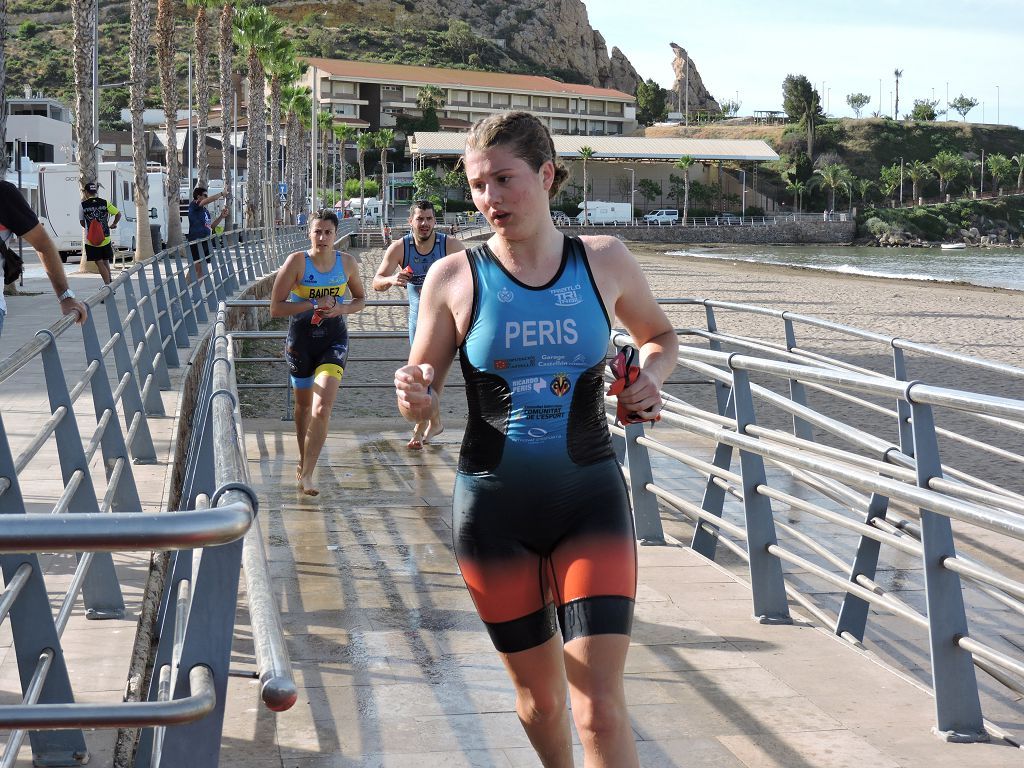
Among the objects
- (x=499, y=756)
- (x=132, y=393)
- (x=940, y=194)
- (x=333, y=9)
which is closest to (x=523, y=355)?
(x=499, y=756)

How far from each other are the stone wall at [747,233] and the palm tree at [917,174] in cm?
2478

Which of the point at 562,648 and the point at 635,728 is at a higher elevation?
the point at 562,648

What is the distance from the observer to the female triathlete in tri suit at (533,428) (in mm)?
2939

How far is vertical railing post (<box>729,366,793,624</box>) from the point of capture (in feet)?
17.4

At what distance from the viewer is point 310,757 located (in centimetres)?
373

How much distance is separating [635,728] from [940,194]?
14853cm

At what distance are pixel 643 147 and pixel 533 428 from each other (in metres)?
111

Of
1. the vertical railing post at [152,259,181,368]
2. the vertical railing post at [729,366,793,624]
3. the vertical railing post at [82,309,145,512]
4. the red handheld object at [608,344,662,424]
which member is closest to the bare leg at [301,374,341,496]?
the vertical railing post at [82,309,145,512]

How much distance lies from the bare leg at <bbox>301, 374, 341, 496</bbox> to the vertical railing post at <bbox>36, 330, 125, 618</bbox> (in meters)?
3.07

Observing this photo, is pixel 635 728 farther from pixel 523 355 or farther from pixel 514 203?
pixel 514 203

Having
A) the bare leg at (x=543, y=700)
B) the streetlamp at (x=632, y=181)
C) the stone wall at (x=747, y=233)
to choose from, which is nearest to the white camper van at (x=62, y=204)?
the bare leg at (x=543, y=700)

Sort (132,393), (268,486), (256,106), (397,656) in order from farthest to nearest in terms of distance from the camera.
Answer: (256,106)
(268,486)
(132,393)
(397,656)

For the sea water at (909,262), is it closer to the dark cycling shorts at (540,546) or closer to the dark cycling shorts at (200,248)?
the dark cycling shorts at (200,248)

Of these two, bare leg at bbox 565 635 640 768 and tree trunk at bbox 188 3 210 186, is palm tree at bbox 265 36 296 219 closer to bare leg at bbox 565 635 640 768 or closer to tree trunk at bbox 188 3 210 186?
tree trunk at bbox 188 3 210 186
